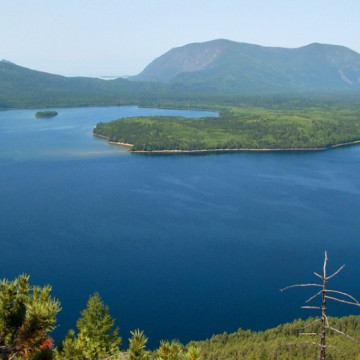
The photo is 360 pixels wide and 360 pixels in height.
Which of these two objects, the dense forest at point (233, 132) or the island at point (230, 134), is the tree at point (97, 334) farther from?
the dense forest at point (233, 132)

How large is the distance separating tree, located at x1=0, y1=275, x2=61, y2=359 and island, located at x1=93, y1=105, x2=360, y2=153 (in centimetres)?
4529

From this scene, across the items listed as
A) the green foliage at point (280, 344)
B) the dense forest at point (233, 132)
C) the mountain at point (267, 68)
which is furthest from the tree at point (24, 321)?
the mountain at point (267, 68)

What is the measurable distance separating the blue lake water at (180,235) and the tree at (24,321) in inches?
475

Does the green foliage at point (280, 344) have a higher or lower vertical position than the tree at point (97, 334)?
lower

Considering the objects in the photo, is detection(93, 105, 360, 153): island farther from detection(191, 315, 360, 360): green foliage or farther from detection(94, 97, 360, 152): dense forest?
detection(191, 315, 360, 360): green foliage

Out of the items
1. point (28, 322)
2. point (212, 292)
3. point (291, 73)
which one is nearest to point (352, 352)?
point (212, 292)

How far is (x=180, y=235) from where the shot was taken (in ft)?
81.6

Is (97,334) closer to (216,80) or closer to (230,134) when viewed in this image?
(230,134)

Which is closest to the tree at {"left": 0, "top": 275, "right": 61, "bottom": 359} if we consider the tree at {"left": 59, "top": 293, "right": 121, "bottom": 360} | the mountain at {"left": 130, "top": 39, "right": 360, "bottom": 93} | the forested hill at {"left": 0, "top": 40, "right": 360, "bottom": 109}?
the tree at {"left": 59, "top": 293, "right": 121, "bottom": 360}

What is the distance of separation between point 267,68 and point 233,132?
12242cm

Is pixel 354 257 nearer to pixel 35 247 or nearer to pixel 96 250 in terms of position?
pixel 96 250

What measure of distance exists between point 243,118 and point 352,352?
180 feet

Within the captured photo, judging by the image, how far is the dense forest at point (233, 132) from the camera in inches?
2031

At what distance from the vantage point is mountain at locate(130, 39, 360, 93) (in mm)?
152125
